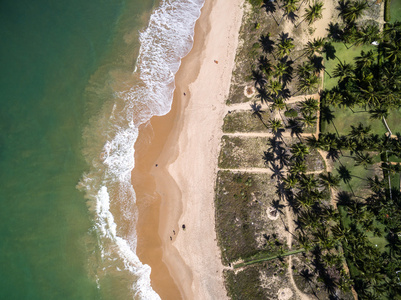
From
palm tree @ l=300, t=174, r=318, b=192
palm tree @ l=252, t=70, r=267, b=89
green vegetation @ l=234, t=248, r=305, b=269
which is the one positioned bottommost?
green vegetation @ l=234, t=248, r=305, b=269

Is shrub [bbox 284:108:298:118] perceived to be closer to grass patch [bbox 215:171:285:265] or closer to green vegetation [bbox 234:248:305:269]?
grass patch [bbox 215:171:285:265]

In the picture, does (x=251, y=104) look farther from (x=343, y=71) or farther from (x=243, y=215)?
(x=243, y=215)

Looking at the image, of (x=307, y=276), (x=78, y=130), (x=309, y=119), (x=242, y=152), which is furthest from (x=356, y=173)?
(x=78, y=130)

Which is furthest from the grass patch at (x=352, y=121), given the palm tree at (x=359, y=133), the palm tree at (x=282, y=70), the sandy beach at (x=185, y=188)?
the sandy beach at (x=185, y=188)

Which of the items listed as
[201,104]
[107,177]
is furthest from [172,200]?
[201,104]

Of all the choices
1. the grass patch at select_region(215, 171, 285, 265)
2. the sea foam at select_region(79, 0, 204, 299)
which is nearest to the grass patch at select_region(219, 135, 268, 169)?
the grass patch at select_region(215, 171, 285, 265)

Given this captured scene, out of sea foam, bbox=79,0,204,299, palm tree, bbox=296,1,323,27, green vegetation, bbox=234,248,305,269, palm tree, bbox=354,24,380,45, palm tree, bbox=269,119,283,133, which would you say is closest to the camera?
palm tree, bbox=296,1,323,27

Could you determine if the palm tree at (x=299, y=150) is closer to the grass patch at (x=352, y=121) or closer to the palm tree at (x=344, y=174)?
the grass patch at (x=352, y=121)
